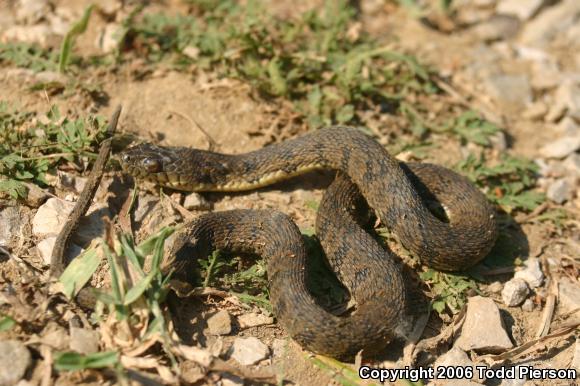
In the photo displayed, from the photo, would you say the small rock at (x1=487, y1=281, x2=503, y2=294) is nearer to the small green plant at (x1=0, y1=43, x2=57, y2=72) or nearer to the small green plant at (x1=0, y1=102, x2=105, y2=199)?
the small green plant at (x1=0, y1=102, x2=105, y2=199)

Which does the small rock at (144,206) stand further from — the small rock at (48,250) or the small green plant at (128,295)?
the small green plant at (128,295)

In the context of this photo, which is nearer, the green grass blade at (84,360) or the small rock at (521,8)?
the green grass blade at (84,360)

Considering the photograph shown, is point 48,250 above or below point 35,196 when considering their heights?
below

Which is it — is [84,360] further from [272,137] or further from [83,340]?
[272,137]

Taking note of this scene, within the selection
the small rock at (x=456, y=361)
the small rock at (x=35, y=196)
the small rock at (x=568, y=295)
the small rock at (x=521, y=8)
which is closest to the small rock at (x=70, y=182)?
the small rock at (x=35, y=196)

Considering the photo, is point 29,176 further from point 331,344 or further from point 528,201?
point 528,201

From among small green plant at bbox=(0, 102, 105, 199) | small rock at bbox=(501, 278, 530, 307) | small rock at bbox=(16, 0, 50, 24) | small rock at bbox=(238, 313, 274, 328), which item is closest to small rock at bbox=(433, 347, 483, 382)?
small rock at bbox=(501, 278, 530, 307)

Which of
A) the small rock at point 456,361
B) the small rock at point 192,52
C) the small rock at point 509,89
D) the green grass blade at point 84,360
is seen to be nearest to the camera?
the green grass blade at point 84,360

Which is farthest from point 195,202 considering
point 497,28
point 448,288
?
point 497,28
